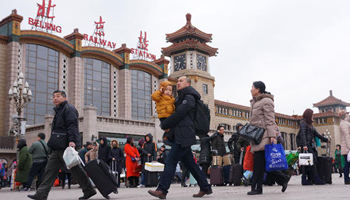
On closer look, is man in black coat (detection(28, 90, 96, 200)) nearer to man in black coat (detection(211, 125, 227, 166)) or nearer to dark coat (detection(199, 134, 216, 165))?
dark coat (detection(199, 134, 216, 165))

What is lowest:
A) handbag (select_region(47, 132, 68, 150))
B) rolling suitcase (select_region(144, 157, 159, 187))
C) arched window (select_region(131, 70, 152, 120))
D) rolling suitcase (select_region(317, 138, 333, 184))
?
rolling suitcase (select_region(144, 157, 159, 187))

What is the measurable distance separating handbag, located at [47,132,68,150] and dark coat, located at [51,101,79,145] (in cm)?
8

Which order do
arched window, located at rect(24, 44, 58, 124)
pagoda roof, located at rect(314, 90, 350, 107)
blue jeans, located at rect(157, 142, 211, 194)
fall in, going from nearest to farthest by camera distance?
blue jeans, located at rect(157, 142, 211, 194) < arched window, located at rect(24, 44, 58, 124) < pagoda roof, located at rect(314, 90, 350, 107)

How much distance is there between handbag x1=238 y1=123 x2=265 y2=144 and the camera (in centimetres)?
618

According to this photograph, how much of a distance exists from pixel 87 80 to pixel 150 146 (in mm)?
26020

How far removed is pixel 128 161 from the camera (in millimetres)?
12320

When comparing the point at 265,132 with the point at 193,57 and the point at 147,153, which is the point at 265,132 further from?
the point at 193,57

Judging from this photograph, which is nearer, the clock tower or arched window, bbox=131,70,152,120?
arched window, bbox=131,70,152,120

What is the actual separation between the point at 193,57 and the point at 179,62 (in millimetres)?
1938

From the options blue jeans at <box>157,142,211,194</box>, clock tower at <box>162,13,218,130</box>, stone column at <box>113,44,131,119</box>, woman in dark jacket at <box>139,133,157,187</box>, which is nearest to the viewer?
blue jeans at <box>157,142,211,194</box>

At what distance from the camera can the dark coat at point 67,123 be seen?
606 centimetres

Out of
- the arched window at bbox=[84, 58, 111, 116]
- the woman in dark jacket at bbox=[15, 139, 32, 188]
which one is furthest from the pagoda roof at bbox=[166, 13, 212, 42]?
the woman in dark jacket at bbox=[15, 139, 32, 188]

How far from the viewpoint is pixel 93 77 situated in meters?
37.9

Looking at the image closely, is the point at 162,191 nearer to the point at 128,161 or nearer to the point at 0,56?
the point at 128,161
